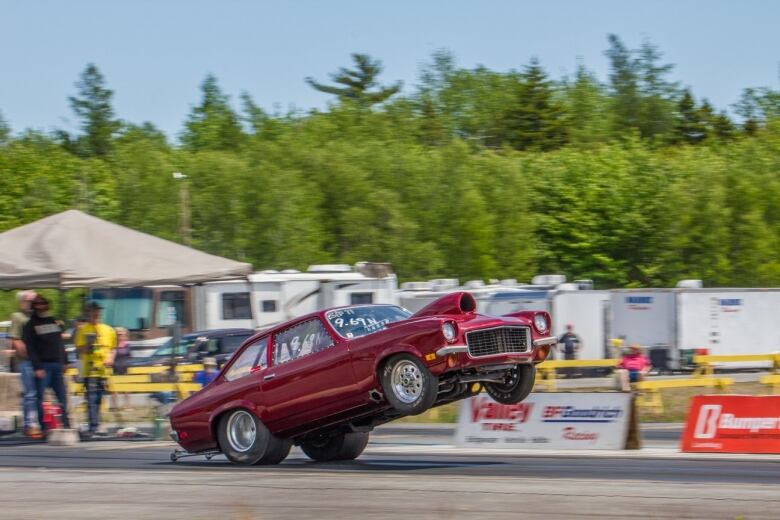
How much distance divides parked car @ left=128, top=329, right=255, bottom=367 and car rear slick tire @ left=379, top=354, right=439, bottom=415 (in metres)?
18.0

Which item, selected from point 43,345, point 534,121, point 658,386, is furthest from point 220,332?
point 534,121

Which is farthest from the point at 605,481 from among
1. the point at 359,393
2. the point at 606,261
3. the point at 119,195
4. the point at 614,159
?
the point at 614,159

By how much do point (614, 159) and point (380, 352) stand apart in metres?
54.6

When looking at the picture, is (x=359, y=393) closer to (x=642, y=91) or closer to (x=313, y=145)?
(x=313, y=145)

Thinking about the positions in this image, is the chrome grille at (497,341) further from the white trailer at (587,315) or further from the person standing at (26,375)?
the white trailer at (587,315)

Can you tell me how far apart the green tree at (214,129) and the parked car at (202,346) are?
114ft

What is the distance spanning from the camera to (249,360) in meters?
12.9

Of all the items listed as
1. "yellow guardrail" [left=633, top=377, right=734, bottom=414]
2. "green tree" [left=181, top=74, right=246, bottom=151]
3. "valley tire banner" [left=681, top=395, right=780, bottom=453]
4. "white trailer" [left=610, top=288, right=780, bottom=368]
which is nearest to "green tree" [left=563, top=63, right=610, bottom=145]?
"green tree" [left=181, top=74, right=246, bottom=151]

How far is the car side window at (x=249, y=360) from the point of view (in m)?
12.8

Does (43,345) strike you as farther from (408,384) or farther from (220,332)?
(220,332)

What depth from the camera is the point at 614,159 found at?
64438 mm

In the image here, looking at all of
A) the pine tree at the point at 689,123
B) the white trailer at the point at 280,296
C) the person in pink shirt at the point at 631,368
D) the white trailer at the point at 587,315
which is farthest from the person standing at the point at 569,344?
the pine tree at the point at 689,123

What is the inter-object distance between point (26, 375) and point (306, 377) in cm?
634

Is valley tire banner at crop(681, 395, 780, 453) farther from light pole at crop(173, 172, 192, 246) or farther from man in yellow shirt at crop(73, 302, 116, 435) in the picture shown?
light pole at crop(173, 172, 192, 246)
